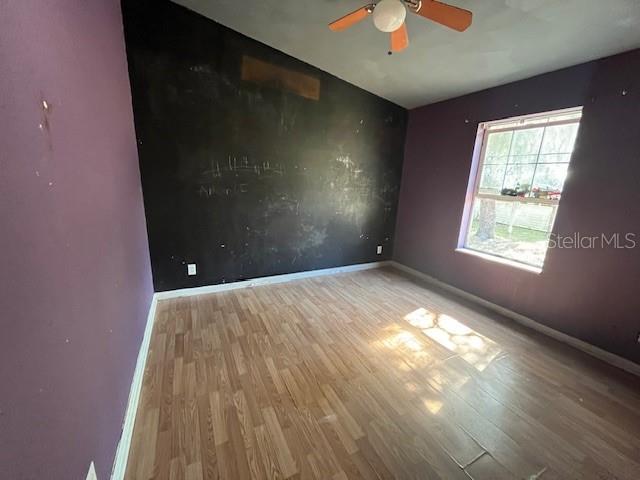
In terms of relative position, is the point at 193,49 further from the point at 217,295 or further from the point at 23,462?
the point at 23,462

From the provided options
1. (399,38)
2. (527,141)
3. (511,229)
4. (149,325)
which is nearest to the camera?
(399,38)

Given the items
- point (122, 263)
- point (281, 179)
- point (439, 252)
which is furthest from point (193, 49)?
point (439, 252)

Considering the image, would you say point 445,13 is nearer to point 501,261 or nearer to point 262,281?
point 501,261

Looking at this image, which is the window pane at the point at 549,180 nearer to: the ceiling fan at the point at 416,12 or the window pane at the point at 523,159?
the window pane at the point at 523,159

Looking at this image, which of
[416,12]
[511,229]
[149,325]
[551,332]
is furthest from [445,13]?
[149,325]

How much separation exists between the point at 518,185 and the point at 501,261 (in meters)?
0.82

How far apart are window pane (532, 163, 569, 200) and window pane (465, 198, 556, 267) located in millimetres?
124

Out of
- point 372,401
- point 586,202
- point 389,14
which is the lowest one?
point 372,401

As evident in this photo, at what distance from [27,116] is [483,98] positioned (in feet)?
11.9

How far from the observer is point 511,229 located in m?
2.87

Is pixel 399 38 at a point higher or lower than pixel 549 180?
higher

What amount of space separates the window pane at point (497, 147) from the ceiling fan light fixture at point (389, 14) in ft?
6.71

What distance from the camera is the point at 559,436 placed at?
1490 millimetres

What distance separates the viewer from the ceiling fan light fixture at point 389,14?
145 cm
